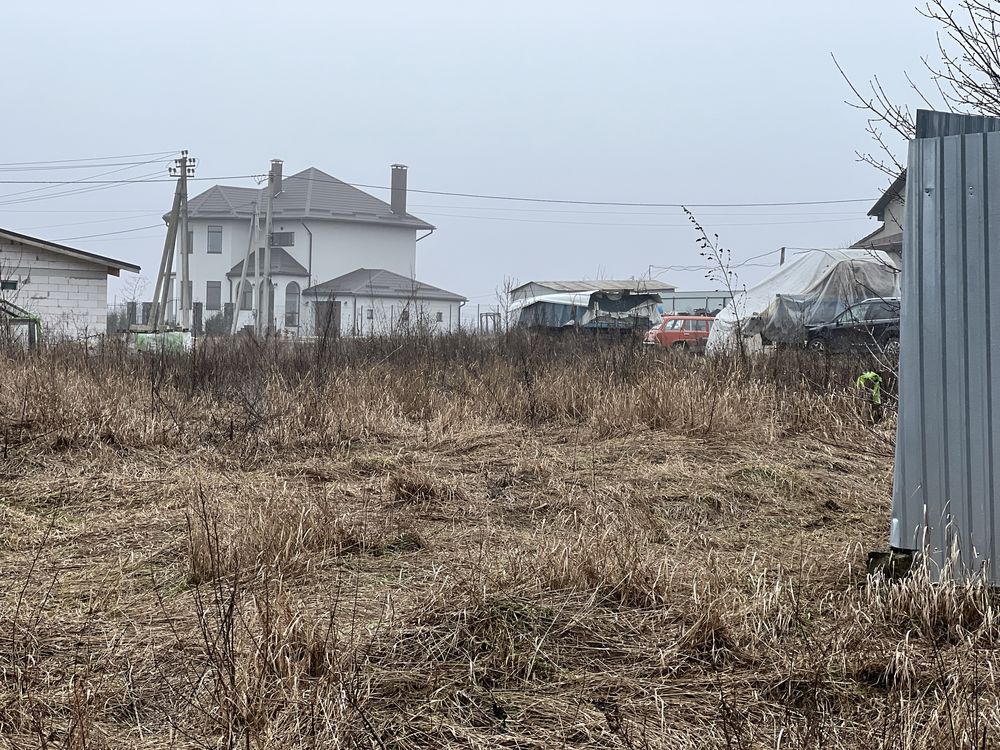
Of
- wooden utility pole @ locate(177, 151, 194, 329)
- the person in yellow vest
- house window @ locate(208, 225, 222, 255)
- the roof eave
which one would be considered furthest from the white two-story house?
the person in yellow vest

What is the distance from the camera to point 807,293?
2217 centimetres

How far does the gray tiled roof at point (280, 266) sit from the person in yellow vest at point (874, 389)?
4618cm

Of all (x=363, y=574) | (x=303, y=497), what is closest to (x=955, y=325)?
(x=363, y=574)

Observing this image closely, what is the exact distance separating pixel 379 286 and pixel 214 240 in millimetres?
10433

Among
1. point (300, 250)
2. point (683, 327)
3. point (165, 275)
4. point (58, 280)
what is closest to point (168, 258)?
point (165, 275)

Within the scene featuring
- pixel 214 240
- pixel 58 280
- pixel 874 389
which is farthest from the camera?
pixel 214 240

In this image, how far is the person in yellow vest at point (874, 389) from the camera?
7633 millimetres

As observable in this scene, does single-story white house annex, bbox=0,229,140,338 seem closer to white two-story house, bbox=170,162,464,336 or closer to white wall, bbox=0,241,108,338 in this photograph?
white wall, bbox=0,241,108,338

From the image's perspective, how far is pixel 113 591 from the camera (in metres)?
4.01

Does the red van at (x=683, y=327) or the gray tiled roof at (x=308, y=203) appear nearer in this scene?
the red van at (x=683, y=327)

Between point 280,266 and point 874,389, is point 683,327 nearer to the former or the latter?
point 874,389

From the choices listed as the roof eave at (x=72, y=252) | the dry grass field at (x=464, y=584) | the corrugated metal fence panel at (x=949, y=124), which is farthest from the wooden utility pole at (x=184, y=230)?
the corrugated metal fence panel at (x=949, y=124)

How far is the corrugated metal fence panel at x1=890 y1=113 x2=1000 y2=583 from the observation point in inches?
138

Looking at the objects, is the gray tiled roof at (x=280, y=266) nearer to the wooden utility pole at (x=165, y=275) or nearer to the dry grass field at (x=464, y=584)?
the wooden utility pole at (x=165, y=275)
